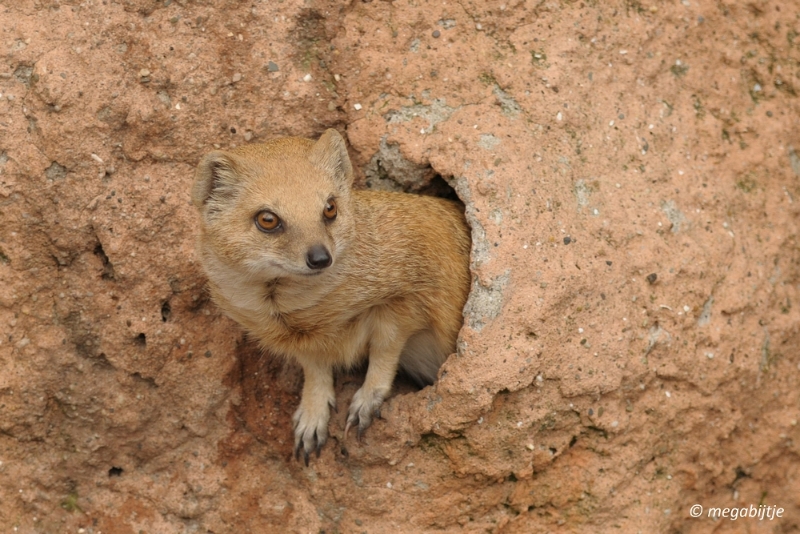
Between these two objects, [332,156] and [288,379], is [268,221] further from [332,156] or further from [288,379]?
[288,379]

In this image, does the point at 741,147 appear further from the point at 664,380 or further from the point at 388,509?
the point at 388,509

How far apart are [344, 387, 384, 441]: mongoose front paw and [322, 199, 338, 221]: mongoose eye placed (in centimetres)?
110

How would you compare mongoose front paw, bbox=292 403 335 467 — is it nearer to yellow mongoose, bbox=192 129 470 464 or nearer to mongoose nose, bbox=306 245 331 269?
yellow mongoose, bbox=192 129 470 464

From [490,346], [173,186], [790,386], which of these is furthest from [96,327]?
[790,386]

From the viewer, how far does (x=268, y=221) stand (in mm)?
4059

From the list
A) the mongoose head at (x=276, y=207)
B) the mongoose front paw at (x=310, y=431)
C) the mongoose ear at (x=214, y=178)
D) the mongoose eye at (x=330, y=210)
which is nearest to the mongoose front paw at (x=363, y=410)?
the mongoose front paw at (x=310, y=431)

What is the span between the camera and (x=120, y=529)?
16.5 feet

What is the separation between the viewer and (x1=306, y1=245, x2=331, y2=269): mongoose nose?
3.87 meters

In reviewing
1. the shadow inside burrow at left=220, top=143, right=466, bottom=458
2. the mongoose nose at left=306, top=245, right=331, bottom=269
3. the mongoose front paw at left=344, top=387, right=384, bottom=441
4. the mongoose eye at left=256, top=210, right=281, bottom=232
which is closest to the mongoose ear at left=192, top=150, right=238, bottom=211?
the mongoose eye at left=256, top=210, right=281, bottom=232

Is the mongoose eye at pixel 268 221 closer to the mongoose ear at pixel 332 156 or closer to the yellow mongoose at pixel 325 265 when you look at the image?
the yellow mongoose at pixel 325 265

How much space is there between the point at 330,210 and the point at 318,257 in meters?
0.40

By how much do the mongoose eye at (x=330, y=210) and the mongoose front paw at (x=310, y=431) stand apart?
1286 millimetres

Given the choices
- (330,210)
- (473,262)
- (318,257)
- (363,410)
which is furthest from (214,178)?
(363,410)

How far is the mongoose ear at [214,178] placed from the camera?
4.15m
